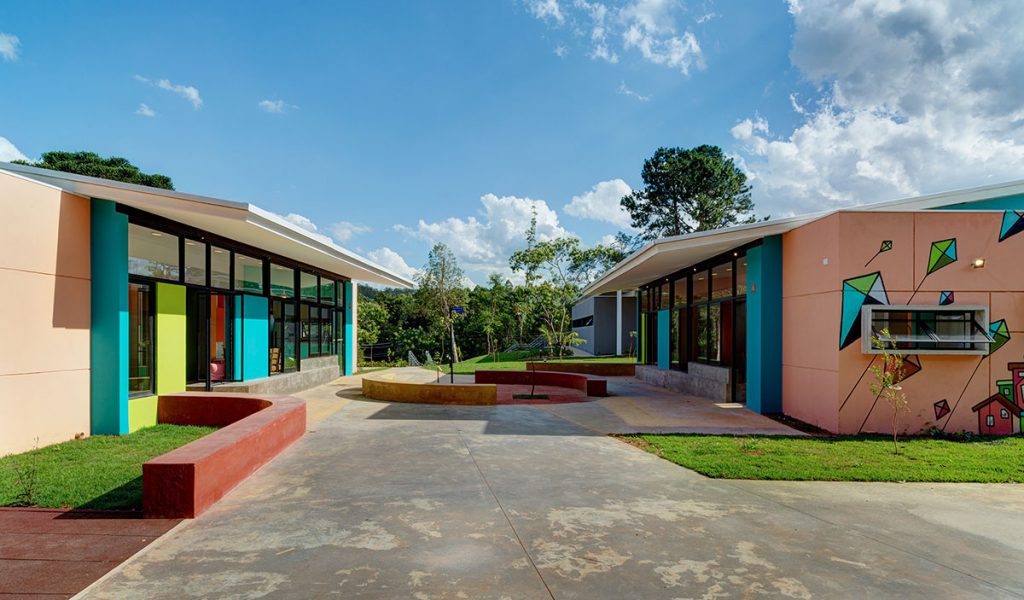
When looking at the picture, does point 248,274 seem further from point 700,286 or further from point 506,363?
point 506,363

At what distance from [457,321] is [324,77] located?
2476 cm

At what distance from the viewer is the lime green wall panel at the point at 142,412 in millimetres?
8906

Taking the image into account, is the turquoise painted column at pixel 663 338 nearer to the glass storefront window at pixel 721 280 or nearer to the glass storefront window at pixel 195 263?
the glass storefront window at pixel 721 280

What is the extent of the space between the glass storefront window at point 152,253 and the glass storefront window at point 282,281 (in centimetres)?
403

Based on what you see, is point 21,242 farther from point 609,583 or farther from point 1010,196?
point 1010,196

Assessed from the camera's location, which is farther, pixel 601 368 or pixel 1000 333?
pixel 601 368

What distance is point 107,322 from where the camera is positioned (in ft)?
28.1

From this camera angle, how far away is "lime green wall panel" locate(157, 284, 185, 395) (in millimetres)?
9750

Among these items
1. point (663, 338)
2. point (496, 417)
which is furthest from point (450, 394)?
point (663, 338)

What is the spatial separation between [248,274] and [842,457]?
1264 centimetres

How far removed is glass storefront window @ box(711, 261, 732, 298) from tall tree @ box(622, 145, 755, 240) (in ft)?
81.3

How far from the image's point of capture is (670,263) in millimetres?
14609

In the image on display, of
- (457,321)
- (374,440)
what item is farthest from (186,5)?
(457,321)

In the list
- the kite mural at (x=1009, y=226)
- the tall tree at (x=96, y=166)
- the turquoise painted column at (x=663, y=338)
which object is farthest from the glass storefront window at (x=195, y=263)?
the tall tree at (x=96, y=166)
